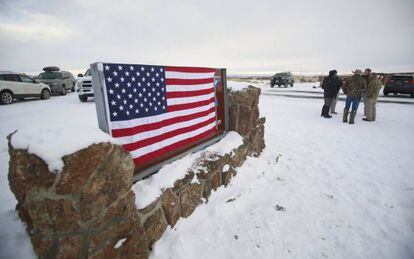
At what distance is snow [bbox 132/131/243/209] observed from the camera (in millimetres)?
2699

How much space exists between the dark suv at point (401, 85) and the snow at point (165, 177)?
18.7 meters

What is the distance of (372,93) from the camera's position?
8602 mm

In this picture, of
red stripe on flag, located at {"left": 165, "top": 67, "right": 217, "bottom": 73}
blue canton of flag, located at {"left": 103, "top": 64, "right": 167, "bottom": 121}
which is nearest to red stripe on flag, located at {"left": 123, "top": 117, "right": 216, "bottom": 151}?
blue canton of flag, located at {"left": 103, "top": 64, "right": 167, "bottom": 121}

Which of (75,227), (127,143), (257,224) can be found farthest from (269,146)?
(75,227)

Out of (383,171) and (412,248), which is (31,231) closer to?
(412,248)

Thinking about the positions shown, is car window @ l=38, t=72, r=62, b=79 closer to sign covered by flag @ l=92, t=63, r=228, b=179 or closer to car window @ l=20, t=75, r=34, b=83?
car window @ l=20, t=75, r=34, b=83

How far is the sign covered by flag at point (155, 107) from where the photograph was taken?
103 inches

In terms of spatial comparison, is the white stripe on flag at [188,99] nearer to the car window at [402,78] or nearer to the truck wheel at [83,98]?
the truck wheel at [83,98]

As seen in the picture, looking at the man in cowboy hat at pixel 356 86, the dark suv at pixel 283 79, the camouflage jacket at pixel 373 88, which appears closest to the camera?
the man in cowboy hat at pixel 356 86

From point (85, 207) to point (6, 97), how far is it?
15.9 metres

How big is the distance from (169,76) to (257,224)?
8.36 feet

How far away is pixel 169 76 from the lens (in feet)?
11.1

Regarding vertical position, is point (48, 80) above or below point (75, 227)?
above

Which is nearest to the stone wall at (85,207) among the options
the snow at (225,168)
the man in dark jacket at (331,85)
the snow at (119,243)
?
the snow at (119,243)
